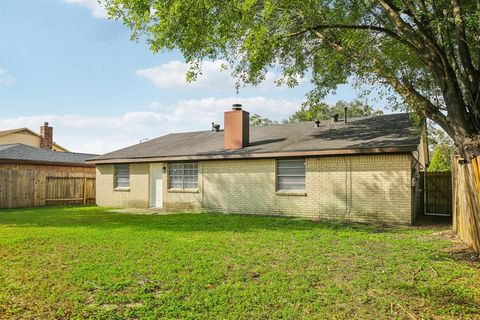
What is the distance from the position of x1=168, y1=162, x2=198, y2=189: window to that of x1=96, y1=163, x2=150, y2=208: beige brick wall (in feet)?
4.53

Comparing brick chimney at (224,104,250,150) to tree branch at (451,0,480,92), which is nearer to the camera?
tree branch at (451,0,480,92)

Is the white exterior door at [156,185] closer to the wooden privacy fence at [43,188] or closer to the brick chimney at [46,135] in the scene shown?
the wooden privacy fence at [43,188]

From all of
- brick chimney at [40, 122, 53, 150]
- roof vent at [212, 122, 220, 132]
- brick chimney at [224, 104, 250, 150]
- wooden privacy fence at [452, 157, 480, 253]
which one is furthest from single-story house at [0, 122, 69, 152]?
wooden privacy fence at [452, 157, 480, 253]

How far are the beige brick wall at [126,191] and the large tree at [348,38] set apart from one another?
7962mm

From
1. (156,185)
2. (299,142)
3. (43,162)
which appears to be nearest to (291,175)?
(299,142)

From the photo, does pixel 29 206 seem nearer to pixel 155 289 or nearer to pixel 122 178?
pixel 122 178

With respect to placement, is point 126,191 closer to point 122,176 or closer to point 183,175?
point 122,176

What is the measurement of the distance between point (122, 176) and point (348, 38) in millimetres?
13419

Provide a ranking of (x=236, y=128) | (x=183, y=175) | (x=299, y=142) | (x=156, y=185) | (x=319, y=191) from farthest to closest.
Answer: (x=156, y=185)
(x=183, y=175)
(x=236, y=128)
(x=299, y=142)
(x=319, y=191)

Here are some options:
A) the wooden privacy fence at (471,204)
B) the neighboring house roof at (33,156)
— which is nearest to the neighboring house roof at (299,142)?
the neighboring house roof at (33,156)

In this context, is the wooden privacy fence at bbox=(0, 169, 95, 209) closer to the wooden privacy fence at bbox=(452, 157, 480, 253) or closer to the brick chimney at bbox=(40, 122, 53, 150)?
Answer: the brick chimney at bbox=(40, 122, 53, 150)

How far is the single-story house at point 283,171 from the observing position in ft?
39.1

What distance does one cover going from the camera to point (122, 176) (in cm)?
1861

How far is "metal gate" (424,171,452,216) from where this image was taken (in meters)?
14.9
